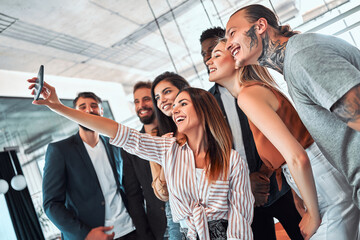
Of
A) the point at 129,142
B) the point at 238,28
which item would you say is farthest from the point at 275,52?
the point at 129,142

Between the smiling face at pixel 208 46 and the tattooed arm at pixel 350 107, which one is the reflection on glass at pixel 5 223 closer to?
the smiling face at pixel 208 46

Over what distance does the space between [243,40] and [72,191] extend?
1546mm

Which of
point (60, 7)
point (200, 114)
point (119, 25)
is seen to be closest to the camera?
point (200, 114)

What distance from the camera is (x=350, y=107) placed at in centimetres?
81

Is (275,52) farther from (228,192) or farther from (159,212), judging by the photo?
(159,212)

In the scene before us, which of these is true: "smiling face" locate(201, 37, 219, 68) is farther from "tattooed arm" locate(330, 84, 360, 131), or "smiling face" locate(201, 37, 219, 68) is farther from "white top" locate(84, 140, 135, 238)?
"tattooed arm" locate(330, 84, 360, 131)

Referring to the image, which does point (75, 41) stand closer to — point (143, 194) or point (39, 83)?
point (143, 194)

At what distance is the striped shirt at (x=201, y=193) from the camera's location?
1402mm

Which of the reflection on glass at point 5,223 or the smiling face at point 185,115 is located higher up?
the smiling face at point 185,115

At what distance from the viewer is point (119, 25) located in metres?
5.20

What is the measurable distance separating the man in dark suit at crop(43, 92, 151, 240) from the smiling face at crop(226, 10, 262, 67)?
1.34 meters

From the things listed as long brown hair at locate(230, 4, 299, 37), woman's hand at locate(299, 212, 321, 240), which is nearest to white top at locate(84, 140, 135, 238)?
woman's hand at locate(299, 212, 321, 240)

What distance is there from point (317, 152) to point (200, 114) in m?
0.63

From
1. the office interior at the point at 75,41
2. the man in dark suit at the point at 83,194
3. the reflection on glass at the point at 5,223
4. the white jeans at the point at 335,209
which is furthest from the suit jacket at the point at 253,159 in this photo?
the reflection on glass at the point at 5,223
